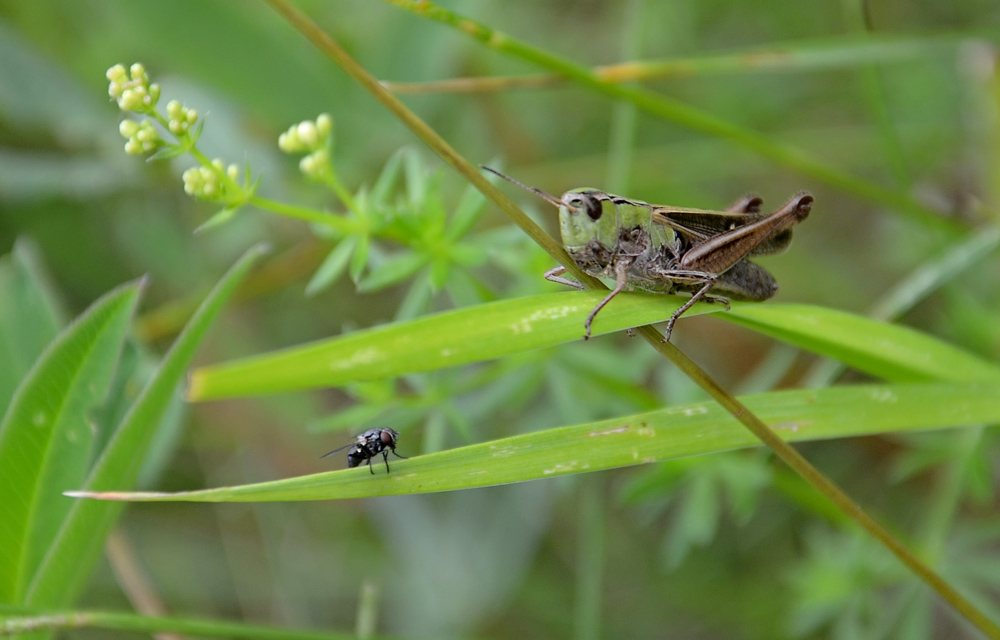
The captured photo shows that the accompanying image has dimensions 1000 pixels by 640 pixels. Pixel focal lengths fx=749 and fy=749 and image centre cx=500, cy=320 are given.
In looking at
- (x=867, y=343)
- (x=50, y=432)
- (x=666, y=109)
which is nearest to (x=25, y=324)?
(x=50, y=432)

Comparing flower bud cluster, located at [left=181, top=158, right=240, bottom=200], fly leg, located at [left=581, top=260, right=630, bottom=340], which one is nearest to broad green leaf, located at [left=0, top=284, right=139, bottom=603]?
flower bud cluster, located at [left=181, top=158, right=240, bottom=200]

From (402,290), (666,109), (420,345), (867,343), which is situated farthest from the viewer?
(402,290)

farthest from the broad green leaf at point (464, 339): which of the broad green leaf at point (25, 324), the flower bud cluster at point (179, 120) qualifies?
the broad green leaf at point (25, 324)

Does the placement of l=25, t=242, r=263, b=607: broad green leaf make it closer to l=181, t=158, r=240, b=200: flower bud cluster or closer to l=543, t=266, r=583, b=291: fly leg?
l=181, t=158, r=240, b=200: flower bud cluster

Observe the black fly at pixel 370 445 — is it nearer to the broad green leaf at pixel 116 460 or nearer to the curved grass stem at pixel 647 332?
the broad green leaf at pixel 116 460

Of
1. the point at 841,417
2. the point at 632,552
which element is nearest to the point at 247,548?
the point at 632,552

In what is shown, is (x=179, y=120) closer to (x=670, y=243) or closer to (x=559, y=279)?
(x=559, y=279)

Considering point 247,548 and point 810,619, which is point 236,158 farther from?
point 810,619

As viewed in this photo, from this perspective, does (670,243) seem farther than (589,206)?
Yes
